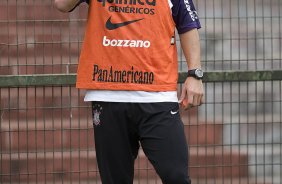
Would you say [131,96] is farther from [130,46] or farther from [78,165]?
[78,165]

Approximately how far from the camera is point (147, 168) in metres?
6.87

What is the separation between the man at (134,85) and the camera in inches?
165

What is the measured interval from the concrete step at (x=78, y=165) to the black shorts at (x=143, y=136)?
2.54 metres

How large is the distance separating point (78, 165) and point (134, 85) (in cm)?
273

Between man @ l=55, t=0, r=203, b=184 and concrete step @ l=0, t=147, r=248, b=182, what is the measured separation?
2.53 m

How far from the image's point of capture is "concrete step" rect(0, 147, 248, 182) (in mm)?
6734

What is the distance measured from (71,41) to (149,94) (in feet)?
8.27

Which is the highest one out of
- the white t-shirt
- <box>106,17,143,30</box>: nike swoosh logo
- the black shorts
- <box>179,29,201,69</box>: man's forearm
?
<box>106,17,143,30</box>: nike swoosh logo

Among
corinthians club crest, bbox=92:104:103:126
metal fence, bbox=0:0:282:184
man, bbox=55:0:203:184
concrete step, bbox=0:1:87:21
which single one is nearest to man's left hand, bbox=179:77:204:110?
man, bbox=55:0:203:184

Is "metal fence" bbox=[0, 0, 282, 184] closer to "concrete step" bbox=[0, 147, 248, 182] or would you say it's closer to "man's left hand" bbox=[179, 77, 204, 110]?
"concrete step" bbox=[0, 147, 248, 182]

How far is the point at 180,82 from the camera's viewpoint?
6.39 metres

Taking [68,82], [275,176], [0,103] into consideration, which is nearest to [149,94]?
[68,82]

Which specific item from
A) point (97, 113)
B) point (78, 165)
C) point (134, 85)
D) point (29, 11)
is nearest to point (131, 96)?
point (134, 85)

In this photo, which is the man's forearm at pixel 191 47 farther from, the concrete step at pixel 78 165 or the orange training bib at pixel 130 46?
the concrete step at pixel 78 165
